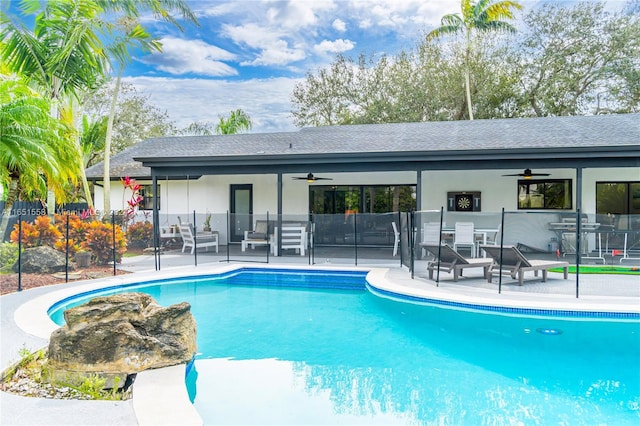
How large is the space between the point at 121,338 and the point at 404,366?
3085mm

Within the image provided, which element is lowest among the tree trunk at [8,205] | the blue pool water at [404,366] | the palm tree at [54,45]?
the blue pool water at [404,366]

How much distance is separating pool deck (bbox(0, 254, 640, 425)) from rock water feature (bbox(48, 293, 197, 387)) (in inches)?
8.6

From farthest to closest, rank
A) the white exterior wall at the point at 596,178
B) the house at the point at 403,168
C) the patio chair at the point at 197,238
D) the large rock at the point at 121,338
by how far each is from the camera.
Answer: the white exterior wall at the point at 596,178 → the patio chair at the point at 197,238 → the house at the point at 403,168 → the large rock at the point at 121,338

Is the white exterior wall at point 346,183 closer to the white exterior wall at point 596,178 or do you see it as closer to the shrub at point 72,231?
the white exterior wall at point 596,178

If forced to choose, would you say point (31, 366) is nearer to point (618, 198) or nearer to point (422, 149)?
point (422, 149)

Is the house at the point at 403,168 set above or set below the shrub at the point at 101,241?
above

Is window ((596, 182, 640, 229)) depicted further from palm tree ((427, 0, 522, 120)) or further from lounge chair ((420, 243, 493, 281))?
palm tree ((427, 0, 522, 120))

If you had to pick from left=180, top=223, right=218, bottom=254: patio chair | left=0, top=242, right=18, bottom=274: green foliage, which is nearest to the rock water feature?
left=0, top=242, right=18, bottom=274: green foliage

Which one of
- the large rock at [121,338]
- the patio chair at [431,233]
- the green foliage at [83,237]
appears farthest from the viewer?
the patio chair at [431,233]

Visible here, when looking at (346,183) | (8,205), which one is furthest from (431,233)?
(8,205)

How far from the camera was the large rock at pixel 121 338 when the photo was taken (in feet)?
13.5

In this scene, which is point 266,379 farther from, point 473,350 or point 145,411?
point 473,350

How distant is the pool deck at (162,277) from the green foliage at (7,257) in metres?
1.54

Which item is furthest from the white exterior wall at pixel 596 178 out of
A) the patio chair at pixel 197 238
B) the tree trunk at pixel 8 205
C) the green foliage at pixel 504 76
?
the tree trunk at pixel 8 205
